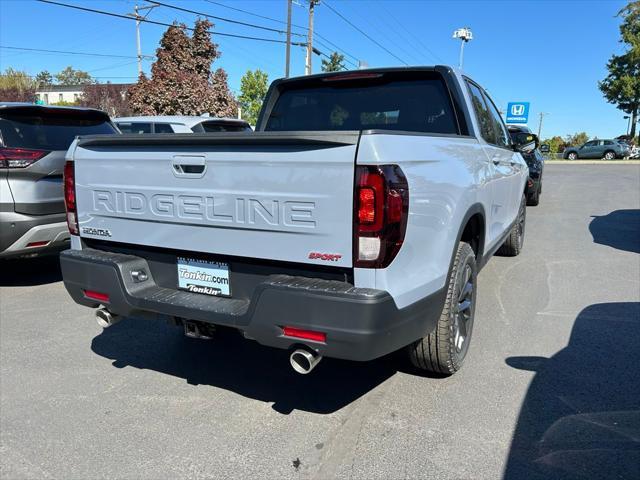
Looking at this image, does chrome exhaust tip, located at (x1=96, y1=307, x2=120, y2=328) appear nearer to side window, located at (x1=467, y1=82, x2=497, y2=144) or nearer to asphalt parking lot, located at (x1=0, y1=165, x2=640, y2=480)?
asphalt parking lot, located at (x1=0, y1=165, x2=640, y2=480)

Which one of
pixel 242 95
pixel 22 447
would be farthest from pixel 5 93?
pixel 22 447

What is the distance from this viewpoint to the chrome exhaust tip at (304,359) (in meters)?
2.47

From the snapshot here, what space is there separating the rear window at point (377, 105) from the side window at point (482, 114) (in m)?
0.41

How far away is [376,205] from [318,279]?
0.49m

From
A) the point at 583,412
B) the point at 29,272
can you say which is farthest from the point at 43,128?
the point at 583,412

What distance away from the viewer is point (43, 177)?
510 centimetres

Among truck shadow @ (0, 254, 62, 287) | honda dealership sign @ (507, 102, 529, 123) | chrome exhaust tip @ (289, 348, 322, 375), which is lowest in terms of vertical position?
truck shadow @ (0, 254, 62, 287)

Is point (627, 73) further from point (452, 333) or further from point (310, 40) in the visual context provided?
point (452, 333)

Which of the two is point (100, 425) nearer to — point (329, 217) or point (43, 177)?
point (329, 217)

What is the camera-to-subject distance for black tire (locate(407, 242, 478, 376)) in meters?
3.05

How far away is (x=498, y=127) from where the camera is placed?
16.3 ft

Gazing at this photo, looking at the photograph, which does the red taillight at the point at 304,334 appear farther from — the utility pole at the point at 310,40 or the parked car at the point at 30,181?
the utility pole at the point at 310,40

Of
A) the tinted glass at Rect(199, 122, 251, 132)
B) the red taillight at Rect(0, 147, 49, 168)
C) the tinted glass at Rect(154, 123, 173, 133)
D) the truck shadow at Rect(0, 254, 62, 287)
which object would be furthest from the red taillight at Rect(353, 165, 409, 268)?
the tinted glass at Rect(154, 123, 173, 133)

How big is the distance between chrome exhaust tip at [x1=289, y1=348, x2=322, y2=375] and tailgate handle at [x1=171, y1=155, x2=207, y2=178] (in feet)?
3.47
